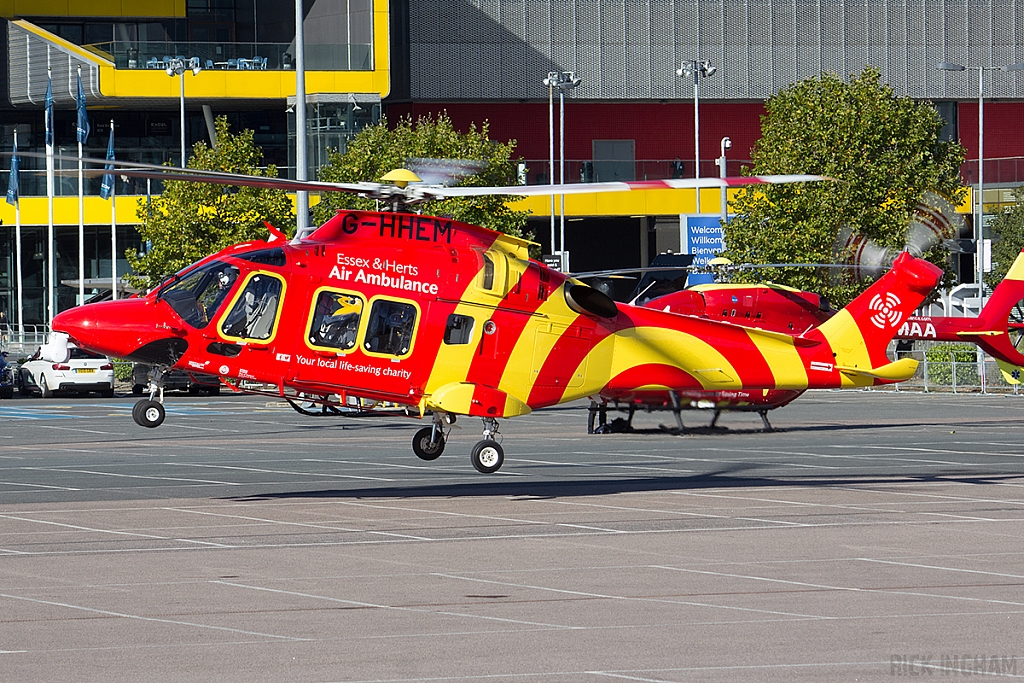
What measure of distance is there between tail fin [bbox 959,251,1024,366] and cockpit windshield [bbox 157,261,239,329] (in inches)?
524

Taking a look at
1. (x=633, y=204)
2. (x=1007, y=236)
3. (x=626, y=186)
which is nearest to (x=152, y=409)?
(x=626, y=186)

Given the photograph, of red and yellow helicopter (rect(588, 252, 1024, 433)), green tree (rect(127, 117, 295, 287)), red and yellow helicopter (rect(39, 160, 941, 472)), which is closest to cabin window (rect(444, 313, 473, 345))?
red and yellow helicopter (rect(39, 160, 941, 472))

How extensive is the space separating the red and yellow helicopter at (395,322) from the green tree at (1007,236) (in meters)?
48.6

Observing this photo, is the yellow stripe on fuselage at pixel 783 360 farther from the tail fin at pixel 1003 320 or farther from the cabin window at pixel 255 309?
the cabin window at pixel 255 309

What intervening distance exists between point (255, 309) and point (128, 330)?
4.83ft

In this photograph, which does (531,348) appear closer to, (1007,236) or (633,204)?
(1007,236)

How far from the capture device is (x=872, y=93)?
5028 centimetres

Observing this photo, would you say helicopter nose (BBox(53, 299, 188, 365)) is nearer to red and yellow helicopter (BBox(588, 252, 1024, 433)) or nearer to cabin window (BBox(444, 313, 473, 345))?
cabin window (BBox(444, 313, 473, 345))

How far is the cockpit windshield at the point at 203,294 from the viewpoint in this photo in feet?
59.3

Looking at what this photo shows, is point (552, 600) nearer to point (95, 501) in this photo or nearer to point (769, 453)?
point (95, 501)

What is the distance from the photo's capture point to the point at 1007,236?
6788cm

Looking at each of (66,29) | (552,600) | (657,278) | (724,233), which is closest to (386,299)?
(552,600)

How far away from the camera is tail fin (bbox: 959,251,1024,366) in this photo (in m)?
25.2

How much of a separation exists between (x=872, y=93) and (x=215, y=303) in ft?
119
